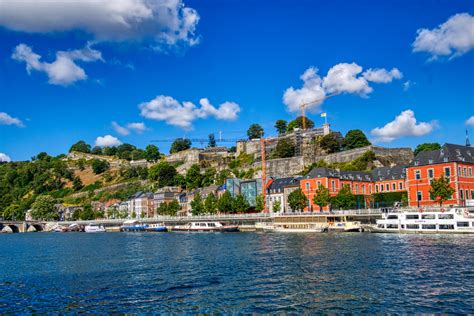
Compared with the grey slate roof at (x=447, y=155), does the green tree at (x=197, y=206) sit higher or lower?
lower

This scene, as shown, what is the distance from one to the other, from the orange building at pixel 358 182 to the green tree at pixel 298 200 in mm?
1589

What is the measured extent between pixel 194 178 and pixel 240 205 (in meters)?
44.9

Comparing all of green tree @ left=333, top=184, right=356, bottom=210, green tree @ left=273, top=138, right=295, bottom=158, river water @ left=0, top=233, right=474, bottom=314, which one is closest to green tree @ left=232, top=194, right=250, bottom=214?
green tree @ left=333, top=184, right=356, bottom=210

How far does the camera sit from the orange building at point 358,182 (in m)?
93.2

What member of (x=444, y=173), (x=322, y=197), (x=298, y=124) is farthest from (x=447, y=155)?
(x=298, y=124)

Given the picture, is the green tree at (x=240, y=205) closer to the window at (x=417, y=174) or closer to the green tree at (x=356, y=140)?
the green tree at (x=356, y=140)

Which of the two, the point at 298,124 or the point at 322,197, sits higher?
the point at 298,124

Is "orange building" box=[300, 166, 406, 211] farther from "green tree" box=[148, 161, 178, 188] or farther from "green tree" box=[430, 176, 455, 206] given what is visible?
"green tree" box=[148, 161, 178, 188]

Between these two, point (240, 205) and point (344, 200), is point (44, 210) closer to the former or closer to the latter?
point (240, 205)

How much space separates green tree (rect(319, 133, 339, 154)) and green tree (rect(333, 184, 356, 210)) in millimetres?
37327

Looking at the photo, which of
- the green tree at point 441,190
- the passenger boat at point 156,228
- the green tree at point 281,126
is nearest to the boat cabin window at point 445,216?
the green tree at point 441,190

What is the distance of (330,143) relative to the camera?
12331cm

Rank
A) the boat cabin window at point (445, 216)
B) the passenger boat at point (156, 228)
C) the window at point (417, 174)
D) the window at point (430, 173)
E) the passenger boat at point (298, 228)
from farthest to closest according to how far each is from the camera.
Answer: the passenger boat at point (156, 228) < the window at point (417, 174) < the window at point (430, 173) < the passenger boat at point (298, 228) < the boat cabin window at point (445, 216)

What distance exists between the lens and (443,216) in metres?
60.8
